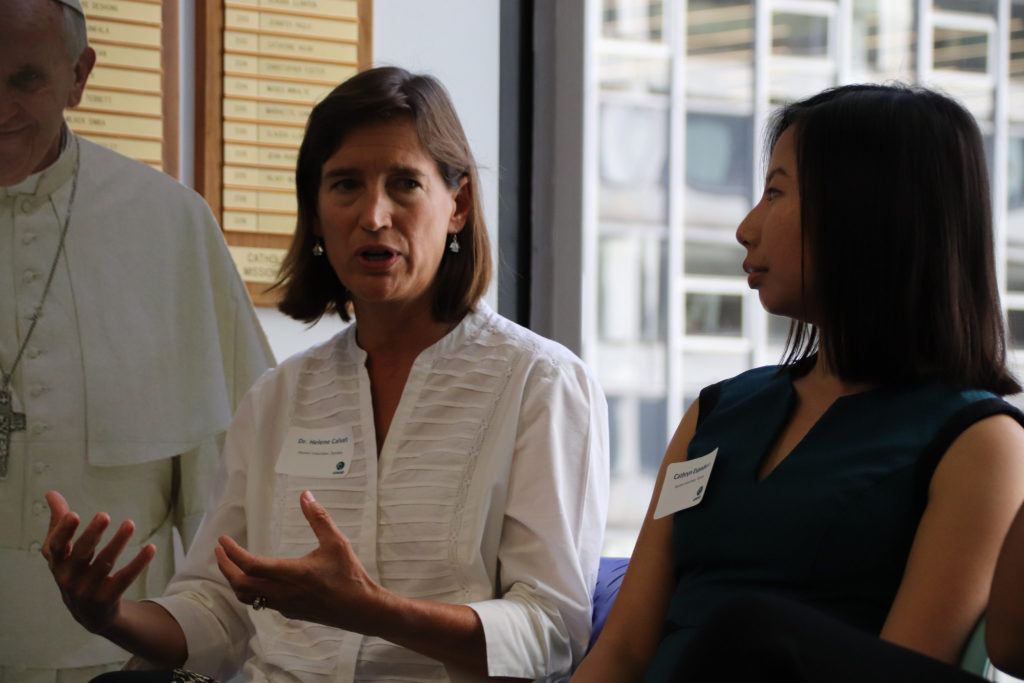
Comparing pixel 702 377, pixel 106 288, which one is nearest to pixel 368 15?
pixel 106 288

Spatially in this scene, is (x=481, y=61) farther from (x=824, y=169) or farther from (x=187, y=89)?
(x=824, y=169)

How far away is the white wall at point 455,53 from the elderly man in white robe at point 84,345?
282 mm

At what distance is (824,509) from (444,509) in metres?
0.72

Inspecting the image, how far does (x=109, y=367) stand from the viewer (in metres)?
2.54

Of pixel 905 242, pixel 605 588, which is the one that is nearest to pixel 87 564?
pixel 605 588

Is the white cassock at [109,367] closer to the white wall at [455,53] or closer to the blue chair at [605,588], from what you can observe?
the white wall at [455,53]

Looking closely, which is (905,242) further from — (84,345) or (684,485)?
(84,345)

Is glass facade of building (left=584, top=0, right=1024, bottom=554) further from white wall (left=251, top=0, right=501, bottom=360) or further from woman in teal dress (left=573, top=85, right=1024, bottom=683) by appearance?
woman in teal dress (left=573, top=85, right=1024, bottom=683)

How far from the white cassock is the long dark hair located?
1.41 metres

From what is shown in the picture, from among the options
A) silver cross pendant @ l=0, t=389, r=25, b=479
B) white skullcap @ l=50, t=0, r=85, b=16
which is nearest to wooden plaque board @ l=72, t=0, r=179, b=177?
→ white skullcap @ l=50, t=0, r=85, b=16

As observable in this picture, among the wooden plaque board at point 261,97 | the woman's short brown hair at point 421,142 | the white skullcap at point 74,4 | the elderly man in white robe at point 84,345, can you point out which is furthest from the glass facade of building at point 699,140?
the white skullcap at point 74,4

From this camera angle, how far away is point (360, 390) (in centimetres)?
228

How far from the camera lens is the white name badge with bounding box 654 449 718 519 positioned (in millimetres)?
1771

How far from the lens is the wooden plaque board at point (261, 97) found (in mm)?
2746
